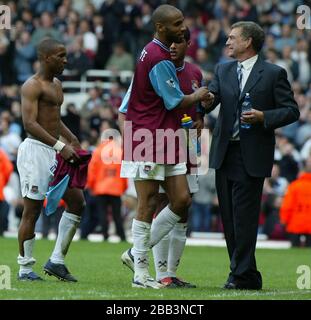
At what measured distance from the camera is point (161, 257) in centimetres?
1139

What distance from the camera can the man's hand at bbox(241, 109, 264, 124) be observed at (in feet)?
35.3

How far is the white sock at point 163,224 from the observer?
11031mm

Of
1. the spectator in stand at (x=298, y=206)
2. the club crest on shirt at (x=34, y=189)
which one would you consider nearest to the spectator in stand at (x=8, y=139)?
the spectator in stand at (x=298, y=206)

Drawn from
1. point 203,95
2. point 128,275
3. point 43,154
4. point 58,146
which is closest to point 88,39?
point 128,275

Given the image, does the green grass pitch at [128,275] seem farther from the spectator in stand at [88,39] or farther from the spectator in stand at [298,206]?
the spectator in stand at [88,39]

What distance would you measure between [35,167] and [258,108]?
7.80ft

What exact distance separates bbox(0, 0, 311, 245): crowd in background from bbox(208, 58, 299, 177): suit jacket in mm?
10566

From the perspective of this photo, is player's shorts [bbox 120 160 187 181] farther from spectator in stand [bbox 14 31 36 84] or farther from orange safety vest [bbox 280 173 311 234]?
spectator in stand [bbox 14 31 36 84]

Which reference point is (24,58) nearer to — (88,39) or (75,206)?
(88,39)

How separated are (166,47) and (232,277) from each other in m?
2.33

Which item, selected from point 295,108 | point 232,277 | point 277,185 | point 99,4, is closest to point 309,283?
point 232,277

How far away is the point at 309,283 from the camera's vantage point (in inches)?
473
